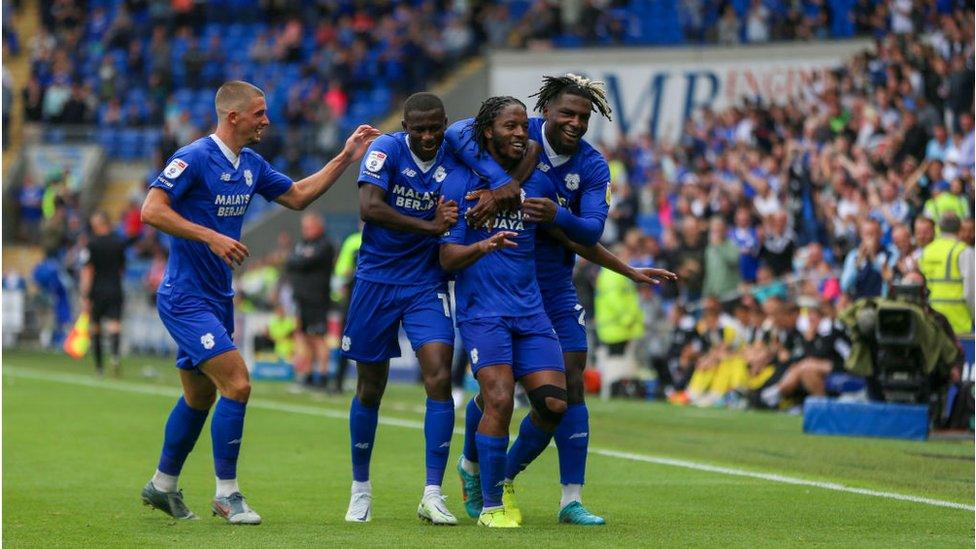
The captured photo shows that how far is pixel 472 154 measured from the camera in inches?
352

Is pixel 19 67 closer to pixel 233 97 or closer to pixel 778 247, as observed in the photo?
pixel 778 247

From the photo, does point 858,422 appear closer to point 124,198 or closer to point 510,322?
point 510,322

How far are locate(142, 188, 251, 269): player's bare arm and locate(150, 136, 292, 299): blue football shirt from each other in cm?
10

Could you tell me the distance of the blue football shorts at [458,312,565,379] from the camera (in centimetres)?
877

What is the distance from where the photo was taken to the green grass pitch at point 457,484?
27.9 feet

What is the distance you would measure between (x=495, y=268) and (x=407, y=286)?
549 millimetres

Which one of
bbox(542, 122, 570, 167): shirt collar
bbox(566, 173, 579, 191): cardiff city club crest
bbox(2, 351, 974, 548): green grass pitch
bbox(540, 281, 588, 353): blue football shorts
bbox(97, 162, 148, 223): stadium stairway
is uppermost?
bbox(97, 162, 148, 223): stadium stairway

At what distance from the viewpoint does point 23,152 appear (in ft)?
123

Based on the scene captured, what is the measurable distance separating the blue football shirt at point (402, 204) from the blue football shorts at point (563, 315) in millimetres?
567

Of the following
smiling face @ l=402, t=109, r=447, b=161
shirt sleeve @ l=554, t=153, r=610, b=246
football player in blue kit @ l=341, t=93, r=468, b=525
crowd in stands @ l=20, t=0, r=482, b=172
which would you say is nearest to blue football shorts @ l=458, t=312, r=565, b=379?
football player in blue kit @ l=341, t=93, r=468, b=525

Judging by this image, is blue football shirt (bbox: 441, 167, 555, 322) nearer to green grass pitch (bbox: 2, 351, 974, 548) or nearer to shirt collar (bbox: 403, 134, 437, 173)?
shirt collar (bbox: 403, 134, 437, 173)

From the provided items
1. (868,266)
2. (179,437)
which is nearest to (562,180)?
(179,437)

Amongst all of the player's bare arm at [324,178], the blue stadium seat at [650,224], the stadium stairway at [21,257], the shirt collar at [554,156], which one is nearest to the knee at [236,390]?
the player's bare arm at [324,178]

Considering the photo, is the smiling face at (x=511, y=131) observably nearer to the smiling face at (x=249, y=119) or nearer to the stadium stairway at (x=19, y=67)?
the smiling face at (x=249, y=119)
